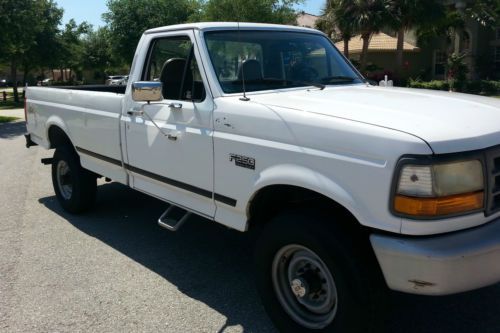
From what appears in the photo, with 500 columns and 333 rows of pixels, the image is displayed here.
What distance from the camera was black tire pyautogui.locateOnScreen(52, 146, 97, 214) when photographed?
6.09 m

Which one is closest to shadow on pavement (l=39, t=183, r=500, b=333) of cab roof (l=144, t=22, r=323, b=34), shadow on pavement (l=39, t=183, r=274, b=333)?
shadow on pavement (l=39, t=183, r=274, b=333)

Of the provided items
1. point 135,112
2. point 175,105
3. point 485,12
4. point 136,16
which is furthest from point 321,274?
point 136,16

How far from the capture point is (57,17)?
32.3 metres

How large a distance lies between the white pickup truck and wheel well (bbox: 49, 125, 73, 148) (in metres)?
1.39

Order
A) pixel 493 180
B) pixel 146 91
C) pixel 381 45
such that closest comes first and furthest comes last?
pixel 493 180
pixel 146 91
pixel 381 45

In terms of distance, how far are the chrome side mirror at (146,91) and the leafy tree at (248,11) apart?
1777 centimetres

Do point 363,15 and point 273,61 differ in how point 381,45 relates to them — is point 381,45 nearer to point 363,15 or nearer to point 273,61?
point 363,15

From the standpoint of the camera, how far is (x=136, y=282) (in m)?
4.41

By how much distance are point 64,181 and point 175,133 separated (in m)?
2.94

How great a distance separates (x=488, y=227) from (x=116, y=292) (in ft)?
9.32

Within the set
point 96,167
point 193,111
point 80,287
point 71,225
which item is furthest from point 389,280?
point 71,225

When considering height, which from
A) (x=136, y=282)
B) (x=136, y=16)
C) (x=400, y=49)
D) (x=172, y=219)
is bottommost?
(x=136, y=282)

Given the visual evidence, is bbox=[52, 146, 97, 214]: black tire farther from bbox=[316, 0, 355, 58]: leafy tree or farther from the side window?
bbox=[316, 0, 355, 58]: leafy tree

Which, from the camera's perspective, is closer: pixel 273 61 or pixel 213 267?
pixel 273 61
